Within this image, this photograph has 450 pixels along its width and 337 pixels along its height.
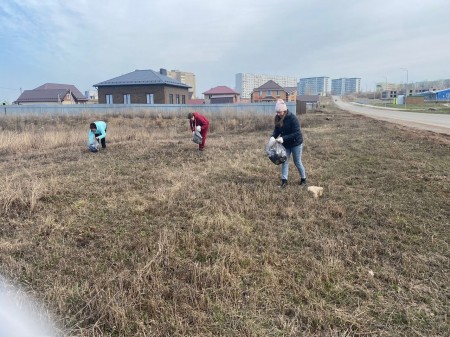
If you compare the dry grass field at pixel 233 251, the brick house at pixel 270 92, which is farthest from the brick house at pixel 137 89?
the dry grass field at pixel 233 251

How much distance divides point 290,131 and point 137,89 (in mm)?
33227

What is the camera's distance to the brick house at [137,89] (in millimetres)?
35000

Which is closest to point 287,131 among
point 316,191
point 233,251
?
point 316,191

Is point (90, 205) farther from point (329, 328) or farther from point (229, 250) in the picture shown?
point (329, 328)

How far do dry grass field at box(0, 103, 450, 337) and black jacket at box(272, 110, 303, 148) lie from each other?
0.77 meters

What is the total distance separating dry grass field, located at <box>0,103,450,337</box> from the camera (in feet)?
7.59

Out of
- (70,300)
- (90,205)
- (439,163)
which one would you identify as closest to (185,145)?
(90,205)

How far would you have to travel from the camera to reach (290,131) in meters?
5.32

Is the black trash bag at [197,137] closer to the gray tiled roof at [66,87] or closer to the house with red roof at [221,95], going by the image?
the house with red roof at [221,95]

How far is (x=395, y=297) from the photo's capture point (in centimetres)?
253

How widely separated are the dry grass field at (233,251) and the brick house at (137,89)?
2999 centimetres

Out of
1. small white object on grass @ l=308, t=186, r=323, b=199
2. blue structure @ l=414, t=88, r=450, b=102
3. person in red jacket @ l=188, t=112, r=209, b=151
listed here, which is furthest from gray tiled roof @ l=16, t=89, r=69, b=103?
blue structure @ l=414, t=88, r=450, b=102

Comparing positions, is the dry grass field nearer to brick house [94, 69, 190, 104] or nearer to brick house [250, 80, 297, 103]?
brick house [94, 69, 190, 104]

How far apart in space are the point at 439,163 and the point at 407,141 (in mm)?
3692
